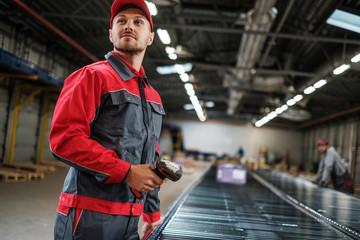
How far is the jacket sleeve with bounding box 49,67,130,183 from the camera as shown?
1138 mm

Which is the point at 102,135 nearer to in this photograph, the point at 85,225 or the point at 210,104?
the point at 85,225

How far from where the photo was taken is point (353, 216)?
3900mm

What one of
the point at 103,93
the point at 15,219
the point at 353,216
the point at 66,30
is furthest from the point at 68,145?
the point at 66,30

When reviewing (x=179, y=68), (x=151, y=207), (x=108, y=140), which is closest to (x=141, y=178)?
(x=108, y=140)

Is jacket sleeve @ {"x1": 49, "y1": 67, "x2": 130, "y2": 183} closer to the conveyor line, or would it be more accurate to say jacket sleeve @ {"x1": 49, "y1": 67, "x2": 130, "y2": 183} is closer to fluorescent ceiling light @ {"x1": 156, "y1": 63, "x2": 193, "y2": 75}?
the conveyor line

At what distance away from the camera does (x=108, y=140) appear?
130 cm

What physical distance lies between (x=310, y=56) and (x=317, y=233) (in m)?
10.1

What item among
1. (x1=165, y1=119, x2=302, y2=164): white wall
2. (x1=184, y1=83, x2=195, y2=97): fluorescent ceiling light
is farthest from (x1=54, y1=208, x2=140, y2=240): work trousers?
(x1=165, y1=119, x2=302, y2=164): white wall

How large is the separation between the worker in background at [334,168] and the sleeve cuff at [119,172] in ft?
22.3

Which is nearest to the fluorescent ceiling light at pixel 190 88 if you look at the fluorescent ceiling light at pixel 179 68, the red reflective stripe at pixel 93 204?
the fluorescent ceiling light at pixel 179 68

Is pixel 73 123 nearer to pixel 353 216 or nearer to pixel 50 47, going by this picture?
pixel 353 216

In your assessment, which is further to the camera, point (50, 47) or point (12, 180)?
point (50, 47)

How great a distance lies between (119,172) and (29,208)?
514cm

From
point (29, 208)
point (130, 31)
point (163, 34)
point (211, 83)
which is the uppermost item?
point (211, 83)
